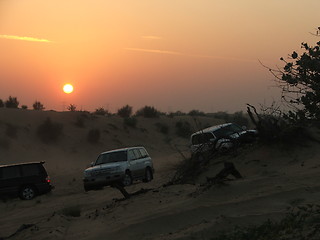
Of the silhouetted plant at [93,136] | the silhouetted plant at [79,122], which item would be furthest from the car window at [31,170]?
the silhouetted plant at [79,122]

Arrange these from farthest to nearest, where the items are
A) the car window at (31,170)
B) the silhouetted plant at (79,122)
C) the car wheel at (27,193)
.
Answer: the silhouetted plant at (79,122) < the car window at (31,170) < the car wheel at (27,193)

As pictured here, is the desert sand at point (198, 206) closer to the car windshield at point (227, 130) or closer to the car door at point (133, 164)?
the car door at point (133, 164)

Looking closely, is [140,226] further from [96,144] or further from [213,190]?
[96,144]

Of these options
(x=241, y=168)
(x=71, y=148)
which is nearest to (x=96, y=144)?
(x=71, y=148)

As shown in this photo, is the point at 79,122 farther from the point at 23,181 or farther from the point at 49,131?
the point at 23,181

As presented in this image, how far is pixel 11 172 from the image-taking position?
68.0 ft

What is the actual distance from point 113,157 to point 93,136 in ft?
86.6

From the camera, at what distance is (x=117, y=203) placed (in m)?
11.9

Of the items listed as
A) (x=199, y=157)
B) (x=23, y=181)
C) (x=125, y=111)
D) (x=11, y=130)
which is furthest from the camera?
(x=125, y=111)

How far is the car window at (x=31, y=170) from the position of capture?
2098cm

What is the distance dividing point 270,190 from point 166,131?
46.9m

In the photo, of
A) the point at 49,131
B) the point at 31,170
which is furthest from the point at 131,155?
the point at 49,131

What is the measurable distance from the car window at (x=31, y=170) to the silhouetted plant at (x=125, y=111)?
4114 cm

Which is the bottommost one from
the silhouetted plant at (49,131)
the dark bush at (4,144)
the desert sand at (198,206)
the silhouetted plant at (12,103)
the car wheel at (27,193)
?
the desert sand at (198,206)
